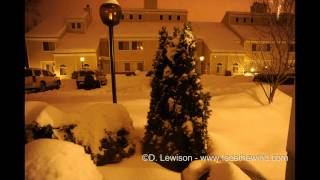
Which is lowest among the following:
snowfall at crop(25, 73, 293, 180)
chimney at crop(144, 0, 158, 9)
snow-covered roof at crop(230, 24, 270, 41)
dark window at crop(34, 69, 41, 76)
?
snowfall at crop(25, 73, 293, 180)

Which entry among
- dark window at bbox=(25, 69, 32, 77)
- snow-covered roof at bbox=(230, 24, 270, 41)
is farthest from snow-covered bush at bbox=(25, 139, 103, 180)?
snow-covered roof at bbox=(230, 24, 270, 41)

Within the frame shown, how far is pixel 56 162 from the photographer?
2191mm

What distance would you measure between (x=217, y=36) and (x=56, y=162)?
32.8 m

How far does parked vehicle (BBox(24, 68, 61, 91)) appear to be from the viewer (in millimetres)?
17617

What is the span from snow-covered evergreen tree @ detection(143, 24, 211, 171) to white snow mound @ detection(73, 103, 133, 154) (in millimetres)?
818

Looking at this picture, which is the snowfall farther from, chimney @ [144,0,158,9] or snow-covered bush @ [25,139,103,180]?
chimney @ [144,0,158,9]

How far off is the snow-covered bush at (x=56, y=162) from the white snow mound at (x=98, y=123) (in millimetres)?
2407

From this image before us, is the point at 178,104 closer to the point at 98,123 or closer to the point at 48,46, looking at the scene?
the point at 98,123

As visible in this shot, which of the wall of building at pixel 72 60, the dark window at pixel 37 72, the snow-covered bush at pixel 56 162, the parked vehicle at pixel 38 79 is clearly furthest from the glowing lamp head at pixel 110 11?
the wall of building at pixel 72 60

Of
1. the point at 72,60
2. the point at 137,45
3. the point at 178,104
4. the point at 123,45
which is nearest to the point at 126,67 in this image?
the point at 123,45
